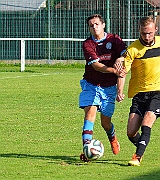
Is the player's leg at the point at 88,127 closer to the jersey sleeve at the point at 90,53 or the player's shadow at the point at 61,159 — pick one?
the player's shadow at the point at 61,159

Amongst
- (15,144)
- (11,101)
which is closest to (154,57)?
(15,144)

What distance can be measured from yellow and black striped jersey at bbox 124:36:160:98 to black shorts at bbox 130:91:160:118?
0.06 m

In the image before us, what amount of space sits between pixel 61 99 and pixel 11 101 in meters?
1.11

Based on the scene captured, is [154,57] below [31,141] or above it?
above

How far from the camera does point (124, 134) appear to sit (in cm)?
1020

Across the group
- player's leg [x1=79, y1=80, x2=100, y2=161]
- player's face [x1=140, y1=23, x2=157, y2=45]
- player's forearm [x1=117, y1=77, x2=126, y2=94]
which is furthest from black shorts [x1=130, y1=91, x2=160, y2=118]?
player's face [x1=140, y1=23, x2=157, y2=45]

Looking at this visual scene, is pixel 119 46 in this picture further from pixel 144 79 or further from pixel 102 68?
pixel 144 79

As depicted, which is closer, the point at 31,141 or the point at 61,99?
the point at 31,141

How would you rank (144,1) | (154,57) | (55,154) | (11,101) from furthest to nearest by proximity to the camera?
1. (144,1)
2. (11,101)
3. (55,154)
4. (154,57)

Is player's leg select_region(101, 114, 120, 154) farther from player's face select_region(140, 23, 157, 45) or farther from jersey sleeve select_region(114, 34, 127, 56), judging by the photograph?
player's face select_region(140, 23, 157, 45)

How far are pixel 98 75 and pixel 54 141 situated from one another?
5.24 ft

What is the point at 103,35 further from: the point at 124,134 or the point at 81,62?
the point at 81,62

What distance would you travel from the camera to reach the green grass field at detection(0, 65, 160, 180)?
7.35 meters

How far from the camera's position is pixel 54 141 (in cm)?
952
